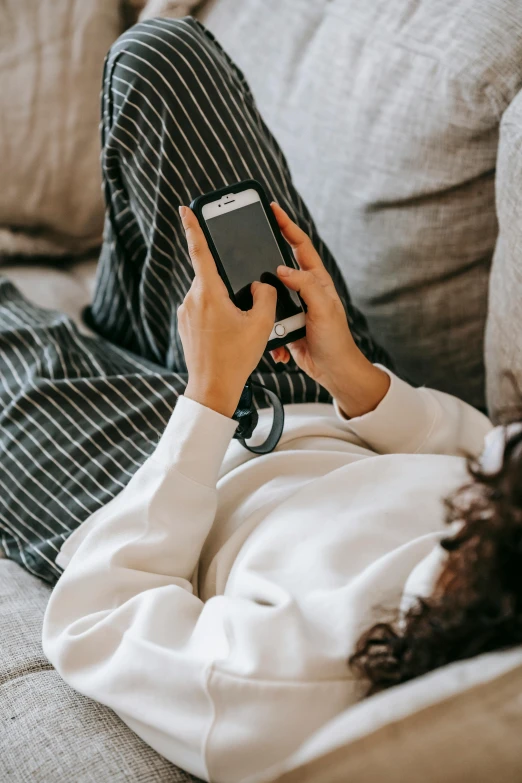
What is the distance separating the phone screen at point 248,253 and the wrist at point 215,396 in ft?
0.29

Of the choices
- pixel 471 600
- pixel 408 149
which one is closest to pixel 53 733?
pixel 471 600

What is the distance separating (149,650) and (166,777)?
98 mm

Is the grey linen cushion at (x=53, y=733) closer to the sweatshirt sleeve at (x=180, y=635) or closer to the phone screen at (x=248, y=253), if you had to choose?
the sweatshirt sleeve at (x=180, y=635)

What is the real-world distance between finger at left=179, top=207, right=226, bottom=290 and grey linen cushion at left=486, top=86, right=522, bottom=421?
0.31 metres

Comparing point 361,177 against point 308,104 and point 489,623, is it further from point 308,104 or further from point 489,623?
point 489,623

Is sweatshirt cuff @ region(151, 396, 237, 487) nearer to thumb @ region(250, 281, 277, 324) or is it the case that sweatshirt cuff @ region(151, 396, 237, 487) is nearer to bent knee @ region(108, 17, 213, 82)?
thumb @ region(250, 281, 277, 324)

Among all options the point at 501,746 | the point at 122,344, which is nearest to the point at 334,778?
the point at 501,746

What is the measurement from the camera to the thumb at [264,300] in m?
0.69

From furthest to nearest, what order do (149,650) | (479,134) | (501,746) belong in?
(479,134), (149,650), (501,746)

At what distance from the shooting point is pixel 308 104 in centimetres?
108

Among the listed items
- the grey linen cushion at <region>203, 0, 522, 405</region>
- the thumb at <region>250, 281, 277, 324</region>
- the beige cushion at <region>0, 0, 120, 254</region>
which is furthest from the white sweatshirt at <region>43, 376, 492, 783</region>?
the beige cushion at <region>0, 0, 120, 254</region>

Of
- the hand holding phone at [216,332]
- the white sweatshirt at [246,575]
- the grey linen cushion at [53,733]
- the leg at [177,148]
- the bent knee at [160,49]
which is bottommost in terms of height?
the grey linen cushion at [53,733]

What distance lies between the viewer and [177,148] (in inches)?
34.4

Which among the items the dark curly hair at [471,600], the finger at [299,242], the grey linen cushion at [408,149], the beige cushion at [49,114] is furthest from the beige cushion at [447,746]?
the beige cushion at [49,114]
